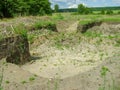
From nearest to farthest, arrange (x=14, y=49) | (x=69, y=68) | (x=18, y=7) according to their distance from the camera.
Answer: (x=14, y=49)
(x=69, y=68)
(x=18, y=7)

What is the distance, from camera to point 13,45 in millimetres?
23125

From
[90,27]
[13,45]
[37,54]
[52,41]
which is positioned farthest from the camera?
[90,27]

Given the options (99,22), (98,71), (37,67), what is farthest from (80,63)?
(99,22)

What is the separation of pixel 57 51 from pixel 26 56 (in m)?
4.68

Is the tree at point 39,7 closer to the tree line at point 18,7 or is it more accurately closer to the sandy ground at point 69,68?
the tree line at point 18,7

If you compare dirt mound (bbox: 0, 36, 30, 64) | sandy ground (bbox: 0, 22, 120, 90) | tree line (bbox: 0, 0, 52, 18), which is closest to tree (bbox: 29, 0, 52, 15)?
tree line (bbox: 0, 0, 52, 18)

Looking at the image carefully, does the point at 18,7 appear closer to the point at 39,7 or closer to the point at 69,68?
the point at 39,7

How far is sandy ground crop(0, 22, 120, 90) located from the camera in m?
15.8

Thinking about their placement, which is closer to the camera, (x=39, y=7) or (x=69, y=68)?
(x=69, y=68)

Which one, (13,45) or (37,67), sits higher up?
(13,45)

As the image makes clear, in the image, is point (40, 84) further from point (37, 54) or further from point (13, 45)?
point (37, 54)

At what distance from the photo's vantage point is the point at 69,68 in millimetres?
23672

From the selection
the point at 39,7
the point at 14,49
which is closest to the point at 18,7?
the point at 39,7

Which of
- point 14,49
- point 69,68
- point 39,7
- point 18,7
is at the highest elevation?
point 14,49
